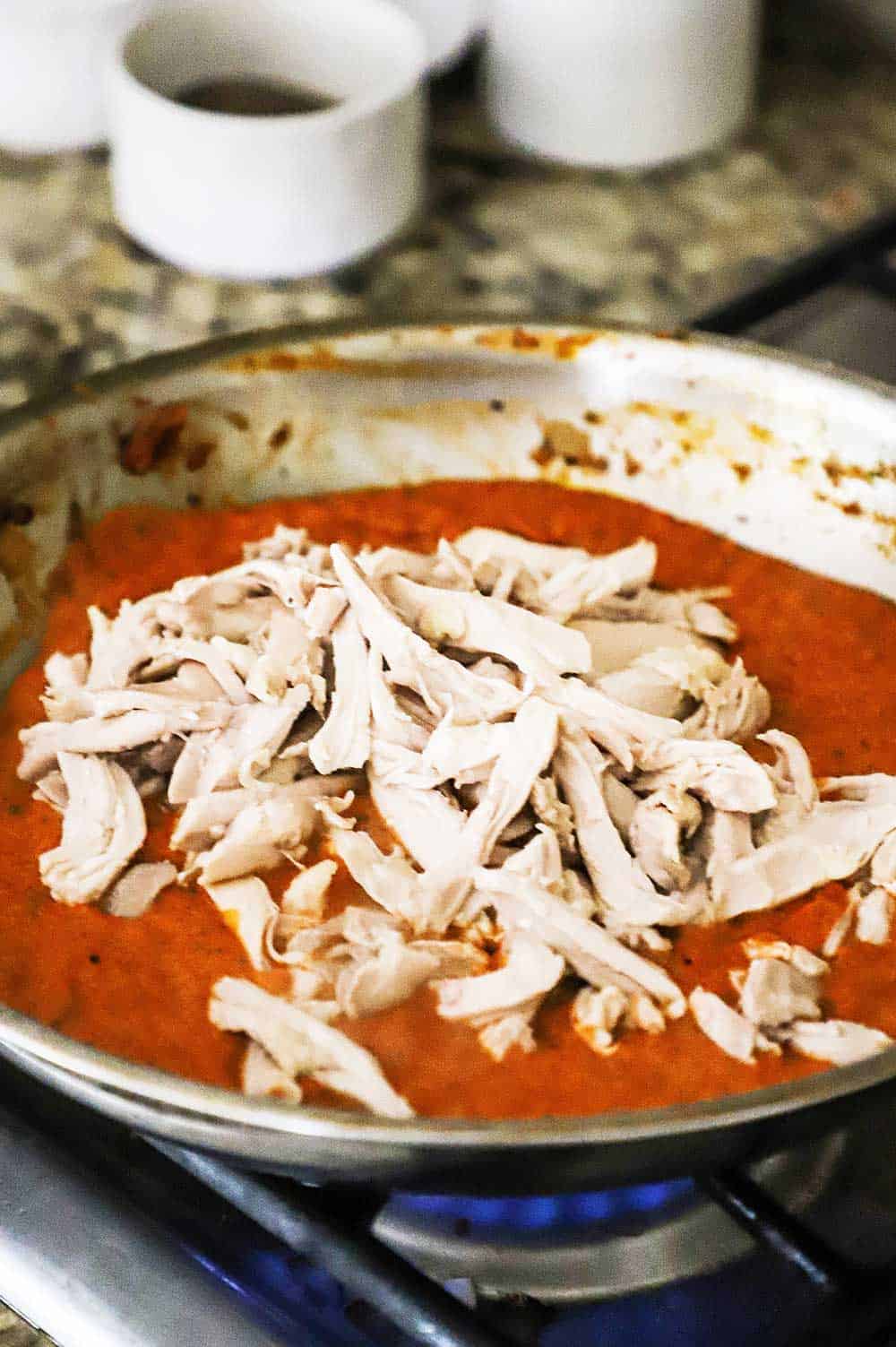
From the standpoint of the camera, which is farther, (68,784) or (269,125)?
(269,125)

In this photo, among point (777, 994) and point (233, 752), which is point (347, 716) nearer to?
point (233, 752)

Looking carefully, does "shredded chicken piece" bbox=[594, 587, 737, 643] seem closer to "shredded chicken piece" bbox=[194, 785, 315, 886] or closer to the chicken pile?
the chicken pile

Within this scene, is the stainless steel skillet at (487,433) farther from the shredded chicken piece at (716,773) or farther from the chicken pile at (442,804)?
the shredded chicken piece at (716,773)

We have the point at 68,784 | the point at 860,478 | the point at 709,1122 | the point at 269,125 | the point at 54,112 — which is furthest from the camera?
the point at 54,112

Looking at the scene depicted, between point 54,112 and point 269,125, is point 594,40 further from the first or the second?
point 54,112

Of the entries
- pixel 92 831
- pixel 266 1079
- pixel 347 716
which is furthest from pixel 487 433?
pixel 266 1079

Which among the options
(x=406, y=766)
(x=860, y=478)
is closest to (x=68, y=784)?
(x=406, y=766)
